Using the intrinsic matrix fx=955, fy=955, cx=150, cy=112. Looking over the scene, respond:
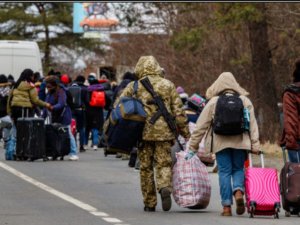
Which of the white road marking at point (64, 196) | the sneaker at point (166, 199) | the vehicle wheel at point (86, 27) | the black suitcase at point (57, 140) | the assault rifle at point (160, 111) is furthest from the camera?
the vehicle wheel at point (86, 27)

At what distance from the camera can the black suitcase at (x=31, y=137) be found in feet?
61.9

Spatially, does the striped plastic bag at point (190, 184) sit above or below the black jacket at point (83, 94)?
below

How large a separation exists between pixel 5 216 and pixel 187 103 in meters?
8.70

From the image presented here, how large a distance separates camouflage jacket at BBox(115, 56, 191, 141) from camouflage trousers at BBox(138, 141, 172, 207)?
6.6 inches

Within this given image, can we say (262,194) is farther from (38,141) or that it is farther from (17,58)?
(17,58)

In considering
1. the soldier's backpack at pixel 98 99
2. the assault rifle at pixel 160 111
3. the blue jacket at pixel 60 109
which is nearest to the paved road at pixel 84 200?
the assault rifle at pixel 160 111

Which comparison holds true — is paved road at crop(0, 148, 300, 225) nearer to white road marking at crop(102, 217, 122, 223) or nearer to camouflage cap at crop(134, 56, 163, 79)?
white road marking at crop(102, 217, 122, 223)

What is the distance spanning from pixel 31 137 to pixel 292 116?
27.7 feet

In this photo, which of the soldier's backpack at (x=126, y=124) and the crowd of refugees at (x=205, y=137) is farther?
the soldier's backpack at (x=126, y=124)

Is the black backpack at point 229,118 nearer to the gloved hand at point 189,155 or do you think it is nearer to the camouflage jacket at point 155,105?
the gloved hand at point 189,155

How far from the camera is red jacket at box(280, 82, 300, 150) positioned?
11.4 m

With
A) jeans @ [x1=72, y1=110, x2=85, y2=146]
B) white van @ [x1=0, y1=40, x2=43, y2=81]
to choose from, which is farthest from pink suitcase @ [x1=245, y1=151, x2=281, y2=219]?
white van @ [x1=0, y1=40, x2=43, y2=81]

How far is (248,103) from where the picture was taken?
10.9 metres

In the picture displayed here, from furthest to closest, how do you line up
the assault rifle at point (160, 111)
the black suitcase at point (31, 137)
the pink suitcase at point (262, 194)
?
the black suitcase at point (31, 137), the assault rifle at point (160, 111), the pink suitcase at point (262, 194)
